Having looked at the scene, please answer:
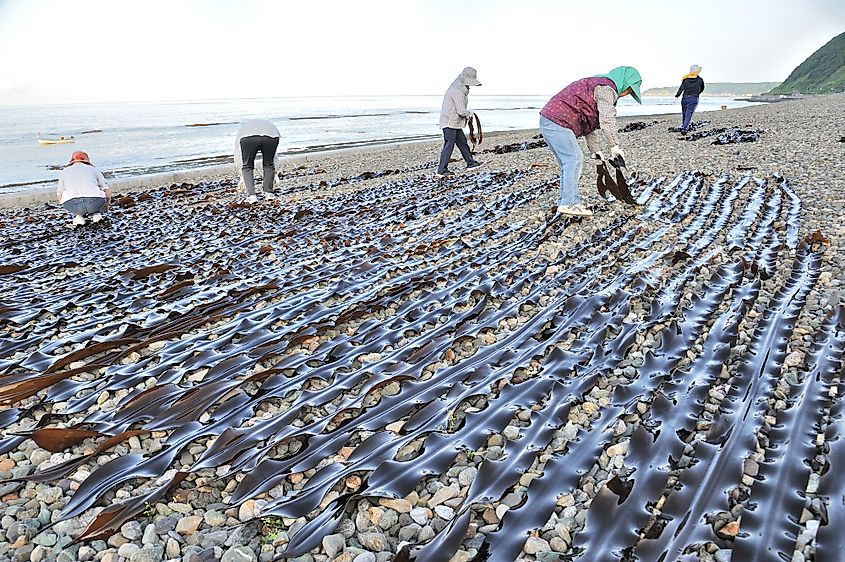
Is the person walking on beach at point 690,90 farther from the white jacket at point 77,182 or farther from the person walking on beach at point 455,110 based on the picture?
the white jacket at point 77,182

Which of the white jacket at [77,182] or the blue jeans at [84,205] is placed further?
the blue jeans at [84,205]

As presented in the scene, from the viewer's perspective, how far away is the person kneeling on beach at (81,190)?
7531 millimetres

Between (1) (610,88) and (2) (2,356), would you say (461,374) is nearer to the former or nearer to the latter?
(2) (2,356)

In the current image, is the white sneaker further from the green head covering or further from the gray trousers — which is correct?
the gray trousers

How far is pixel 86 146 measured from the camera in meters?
28.4

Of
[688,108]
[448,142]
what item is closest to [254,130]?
[448,142]

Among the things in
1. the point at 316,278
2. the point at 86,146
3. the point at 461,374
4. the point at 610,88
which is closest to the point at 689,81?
the point at 610,88

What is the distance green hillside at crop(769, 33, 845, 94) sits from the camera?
6308 cm

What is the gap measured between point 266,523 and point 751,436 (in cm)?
194

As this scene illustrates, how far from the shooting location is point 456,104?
10.1 m

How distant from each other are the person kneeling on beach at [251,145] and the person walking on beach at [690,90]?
11.0 meters

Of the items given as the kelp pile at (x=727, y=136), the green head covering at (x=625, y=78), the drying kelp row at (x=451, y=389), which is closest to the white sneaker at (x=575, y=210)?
the drying kelp row at (x=451, y=389)

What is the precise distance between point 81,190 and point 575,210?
657 centimetres

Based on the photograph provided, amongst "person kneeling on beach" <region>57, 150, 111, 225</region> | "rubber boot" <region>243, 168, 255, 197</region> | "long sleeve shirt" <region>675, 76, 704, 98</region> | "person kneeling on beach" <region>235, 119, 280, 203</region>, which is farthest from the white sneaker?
"long sleeve shirt" <region>675, 76, 704, 98</region>
